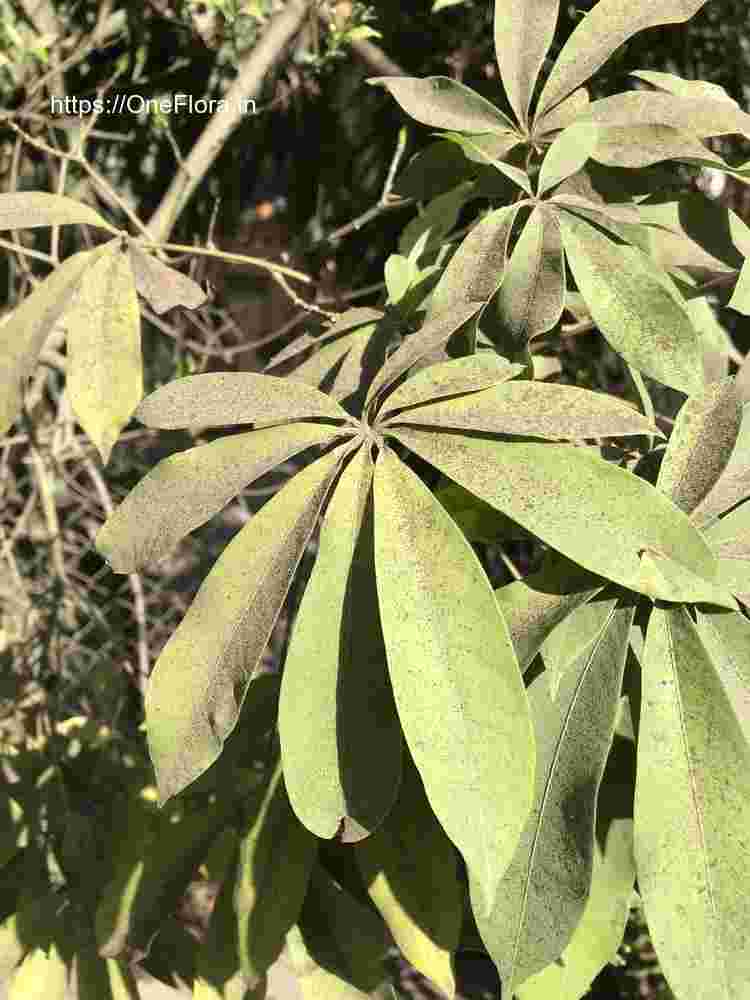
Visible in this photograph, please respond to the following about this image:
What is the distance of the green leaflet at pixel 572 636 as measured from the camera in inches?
27.4

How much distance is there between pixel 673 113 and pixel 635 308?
21 cm

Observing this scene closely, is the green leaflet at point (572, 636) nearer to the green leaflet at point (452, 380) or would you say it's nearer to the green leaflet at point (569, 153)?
the green leaflet at point (452, 380)

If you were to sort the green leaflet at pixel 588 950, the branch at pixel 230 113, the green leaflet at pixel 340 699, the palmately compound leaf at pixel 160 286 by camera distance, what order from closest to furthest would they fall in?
1. the green leaflet at pixel 340 699
2. the green leaflet at pixel 588 950
3. the palmately compound leaf at pixel 160 286
4. the branch at pixel 230 113

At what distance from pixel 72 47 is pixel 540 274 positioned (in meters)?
1.66

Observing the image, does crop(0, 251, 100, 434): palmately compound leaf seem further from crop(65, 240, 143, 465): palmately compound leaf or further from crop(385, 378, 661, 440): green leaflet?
crop(385, 378, 661, 440): green leaflet

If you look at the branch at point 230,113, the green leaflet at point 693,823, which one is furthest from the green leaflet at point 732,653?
the branch at point 230,113

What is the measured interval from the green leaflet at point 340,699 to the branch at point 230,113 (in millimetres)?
1010

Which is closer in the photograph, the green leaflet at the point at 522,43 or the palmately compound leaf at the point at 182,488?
the palmately compound leaf at the point at 182,488

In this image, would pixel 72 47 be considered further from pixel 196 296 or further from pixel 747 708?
pixel 747 708

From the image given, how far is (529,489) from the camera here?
64 cm

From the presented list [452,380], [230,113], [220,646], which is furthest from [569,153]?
[230,113]

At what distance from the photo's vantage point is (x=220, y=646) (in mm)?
679

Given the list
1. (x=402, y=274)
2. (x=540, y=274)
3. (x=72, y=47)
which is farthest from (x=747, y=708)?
(x=72, y=47)

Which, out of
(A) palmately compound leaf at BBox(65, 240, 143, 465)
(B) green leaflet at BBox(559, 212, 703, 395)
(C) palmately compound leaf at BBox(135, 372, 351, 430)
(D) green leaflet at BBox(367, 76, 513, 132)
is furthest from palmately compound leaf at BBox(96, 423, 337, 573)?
(D) green leaflet at BBox(367, 76, 513, 132)
